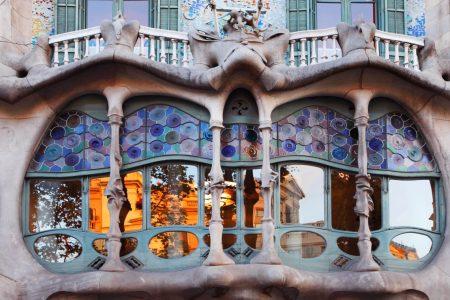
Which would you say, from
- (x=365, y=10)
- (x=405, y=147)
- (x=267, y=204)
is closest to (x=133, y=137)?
(x=267, y=204)

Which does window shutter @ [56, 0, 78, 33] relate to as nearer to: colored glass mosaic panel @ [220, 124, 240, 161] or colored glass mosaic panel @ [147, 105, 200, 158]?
colored glass mosaic panel @ [147, 105, 200, 158]

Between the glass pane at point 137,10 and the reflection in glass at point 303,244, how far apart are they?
437cm

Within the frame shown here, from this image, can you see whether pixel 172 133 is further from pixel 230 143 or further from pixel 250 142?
pixel 250 142

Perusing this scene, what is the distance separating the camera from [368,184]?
1510cm

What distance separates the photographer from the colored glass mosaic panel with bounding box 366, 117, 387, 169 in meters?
15.5

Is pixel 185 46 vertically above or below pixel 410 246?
above

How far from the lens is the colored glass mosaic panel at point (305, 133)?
1533 centimetres

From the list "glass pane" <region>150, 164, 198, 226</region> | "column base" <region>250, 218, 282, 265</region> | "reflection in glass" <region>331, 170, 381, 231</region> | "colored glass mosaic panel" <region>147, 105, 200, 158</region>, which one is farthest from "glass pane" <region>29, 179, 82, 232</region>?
"reflection in glass" <region>331, 170, 381, 231</region>

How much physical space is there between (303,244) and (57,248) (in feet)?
11.2

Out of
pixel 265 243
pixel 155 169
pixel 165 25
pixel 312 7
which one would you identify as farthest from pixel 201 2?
pixel 265 243

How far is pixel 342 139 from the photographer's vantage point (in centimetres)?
1554

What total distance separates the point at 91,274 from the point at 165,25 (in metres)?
4.30

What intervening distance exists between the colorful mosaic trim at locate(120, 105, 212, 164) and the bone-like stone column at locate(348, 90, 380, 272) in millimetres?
2087

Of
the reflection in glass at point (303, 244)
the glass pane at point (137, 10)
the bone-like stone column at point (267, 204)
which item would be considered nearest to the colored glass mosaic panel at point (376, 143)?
the reflection in glass at point (303, 244)
